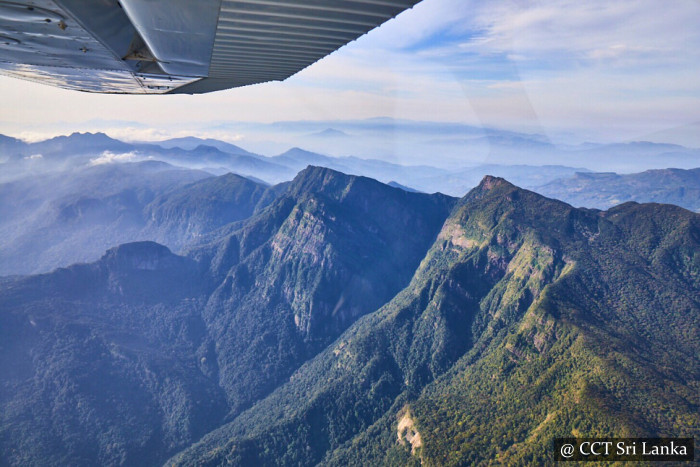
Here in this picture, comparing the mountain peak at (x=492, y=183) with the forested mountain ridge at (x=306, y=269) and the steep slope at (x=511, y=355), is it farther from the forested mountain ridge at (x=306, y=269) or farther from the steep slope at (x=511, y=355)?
the forested mountain ridge at (x=306, y=269)

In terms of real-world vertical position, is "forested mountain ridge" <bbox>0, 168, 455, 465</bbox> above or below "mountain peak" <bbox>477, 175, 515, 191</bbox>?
below

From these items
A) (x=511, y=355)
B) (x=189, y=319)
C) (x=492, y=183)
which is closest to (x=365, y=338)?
(x=511, y=355)

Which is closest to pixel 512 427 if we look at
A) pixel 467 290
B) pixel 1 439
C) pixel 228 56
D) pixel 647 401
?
pixel 647 401

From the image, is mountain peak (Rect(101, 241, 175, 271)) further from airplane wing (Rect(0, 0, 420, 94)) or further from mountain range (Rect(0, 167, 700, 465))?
airplane wing (Rect(0, 0, 420, 94))

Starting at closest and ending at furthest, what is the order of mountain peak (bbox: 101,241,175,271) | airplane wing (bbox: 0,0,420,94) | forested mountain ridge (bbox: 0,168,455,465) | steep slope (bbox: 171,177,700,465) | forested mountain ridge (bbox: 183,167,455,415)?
airplane wing (bbox: 0,0,420,94) < steep slope (bbox: 171,177,700,465) < forested mountain ridge (bbox: 0,168,455,465) < forested mountain ridge (bbox: 183,167,455,415) < mountain peak (bbox: 101,241,175,271)

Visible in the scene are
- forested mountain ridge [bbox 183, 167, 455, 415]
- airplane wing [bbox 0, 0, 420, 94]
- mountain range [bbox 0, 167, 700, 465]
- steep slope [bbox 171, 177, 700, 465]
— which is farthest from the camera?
forested mountain ridge [bbox 183, 167, 455, 415]

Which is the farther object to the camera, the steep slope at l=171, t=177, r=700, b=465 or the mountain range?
the mountain range

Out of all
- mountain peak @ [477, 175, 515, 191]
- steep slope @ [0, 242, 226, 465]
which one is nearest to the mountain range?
steep slope @ [0, 242, 226, 465]
